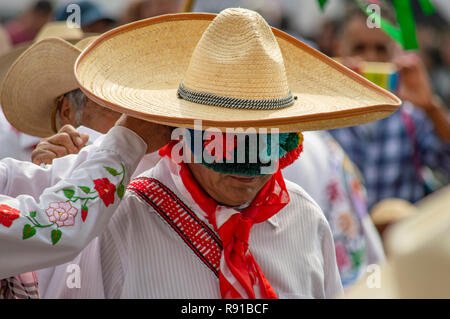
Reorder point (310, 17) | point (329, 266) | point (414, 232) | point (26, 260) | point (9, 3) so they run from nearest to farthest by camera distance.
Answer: point (414, 232) < point (26, 260) < point (329, 266) < point (310, 17) < point (9, 3)

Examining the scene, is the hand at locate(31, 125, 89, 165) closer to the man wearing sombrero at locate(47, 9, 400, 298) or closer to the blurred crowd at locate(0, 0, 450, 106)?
the man wearing sombrero at locate(47, 9, 400, 298)

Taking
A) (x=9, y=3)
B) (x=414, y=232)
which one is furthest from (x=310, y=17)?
(x=414, y=232)

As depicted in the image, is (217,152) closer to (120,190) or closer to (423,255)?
(120,190)

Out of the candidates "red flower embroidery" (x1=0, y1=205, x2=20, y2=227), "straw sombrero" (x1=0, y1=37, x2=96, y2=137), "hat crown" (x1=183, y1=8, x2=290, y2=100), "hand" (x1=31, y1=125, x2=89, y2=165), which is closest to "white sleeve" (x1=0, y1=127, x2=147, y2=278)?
"red flower embroidery" (x1=0, y1=205, x2=20, y2=227)

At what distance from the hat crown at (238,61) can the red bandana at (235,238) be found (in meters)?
0.29

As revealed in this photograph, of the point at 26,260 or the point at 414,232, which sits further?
the point at 26,260

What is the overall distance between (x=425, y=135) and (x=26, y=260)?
4.16m

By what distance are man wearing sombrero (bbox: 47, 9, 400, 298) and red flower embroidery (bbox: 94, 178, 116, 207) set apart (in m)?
0.23

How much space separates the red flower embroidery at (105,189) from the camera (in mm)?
2332

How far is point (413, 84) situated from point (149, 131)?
3.66 meters

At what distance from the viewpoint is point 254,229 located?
107 inches

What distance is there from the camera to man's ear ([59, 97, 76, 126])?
3.42 metres

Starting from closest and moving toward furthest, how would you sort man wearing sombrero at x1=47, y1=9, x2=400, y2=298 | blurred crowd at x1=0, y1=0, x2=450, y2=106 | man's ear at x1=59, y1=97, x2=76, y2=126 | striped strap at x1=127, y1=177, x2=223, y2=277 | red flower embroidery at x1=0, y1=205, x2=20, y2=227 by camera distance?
red flower embroidery at x1=0, y1=205, x2=20, y2=227 → man wearing sombrero at x1=47, y1=9, x2=400, y2=298 → striped strap at x1=127, y1=177, x2=223, y2=277 → man's ear at x1=59, y1=97, x2=76, y2=126 → blurred crowd at x1=0, y1=0, x2=450, y2=106
